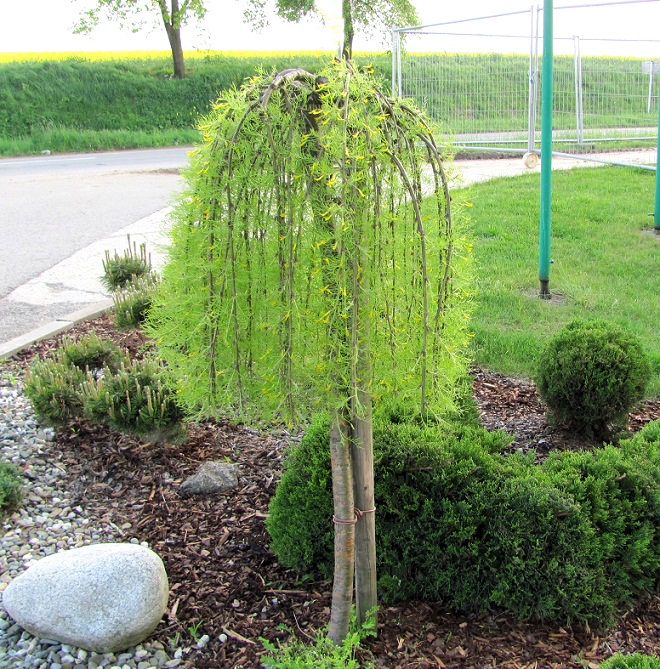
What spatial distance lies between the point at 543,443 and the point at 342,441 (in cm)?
225

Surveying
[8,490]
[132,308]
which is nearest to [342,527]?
[8,490]

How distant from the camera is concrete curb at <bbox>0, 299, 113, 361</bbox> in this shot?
548 cm

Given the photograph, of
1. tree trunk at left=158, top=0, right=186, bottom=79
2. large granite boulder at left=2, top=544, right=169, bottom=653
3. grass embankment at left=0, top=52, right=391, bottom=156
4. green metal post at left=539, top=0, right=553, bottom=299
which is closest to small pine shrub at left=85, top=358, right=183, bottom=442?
large granite boulder at left=2, top=544, right=169, bottom=653

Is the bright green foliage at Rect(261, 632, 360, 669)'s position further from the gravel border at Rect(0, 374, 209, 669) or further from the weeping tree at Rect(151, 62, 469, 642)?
the weeping tree at Rect(151, 62, 469, 642)

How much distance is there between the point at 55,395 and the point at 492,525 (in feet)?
8.29

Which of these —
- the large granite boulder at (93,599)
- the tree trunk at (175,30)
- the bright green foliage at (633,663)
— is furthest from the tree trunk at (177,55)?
the bright green foliage at (633,663)

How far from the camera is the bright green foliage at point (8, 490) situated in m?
3.40

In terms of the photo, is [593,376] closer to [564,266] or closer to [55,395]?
[55,395]

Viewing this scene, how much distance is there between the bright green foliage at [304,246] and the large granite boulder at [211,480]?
161 cm

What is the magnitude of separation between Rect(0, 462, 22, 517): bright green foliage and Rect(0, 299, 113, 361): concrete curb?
1.97 metres

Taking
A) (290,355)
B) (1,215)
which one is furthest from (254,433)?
(1,215)

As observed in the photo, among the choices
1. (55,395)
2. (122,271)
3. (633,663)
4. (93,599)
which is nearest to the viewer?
(633,663)

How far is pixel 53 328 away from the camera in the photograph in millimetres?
5910

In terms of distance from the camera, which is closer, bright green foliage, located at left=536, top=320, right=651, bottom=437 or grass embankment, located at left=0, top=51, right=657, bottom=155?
bright green foliage, located at left=536, top=320, right=651, bottom=437
